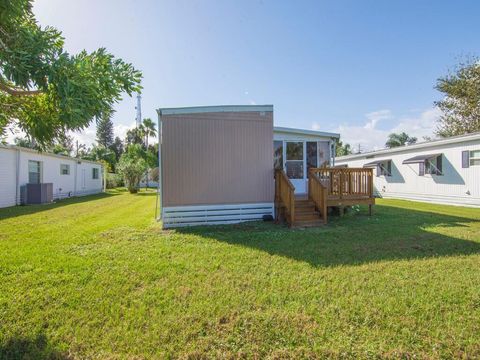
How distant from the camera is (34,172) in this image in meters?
13.6

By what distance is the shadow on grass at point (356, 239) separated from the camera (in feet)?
15.2

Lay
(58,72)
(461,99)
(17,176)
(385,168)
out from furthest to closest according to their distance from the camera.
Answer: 1. (461,99)
2. (385,168)
3. (17,176)
4. (58,72)

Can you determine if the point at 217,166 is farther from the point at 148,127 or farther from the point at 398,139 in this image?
the point at 398,139

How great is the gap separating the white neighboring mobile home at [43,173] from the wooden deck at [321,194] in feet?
37.2

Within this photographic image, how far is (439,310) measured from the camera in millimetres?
2801

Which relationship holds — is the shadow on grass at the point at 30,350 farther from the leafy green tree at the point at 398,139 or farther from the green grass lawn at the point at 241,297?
the leafy green tree at the point at 398,139

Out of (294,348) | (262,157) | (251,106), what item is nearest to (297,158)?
(262,157)

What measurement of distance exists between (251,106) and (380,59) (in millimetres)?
7991

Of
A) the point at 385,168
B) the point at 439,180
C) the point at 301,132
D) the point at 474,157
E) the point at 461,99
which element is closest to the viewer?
the point at 301,132

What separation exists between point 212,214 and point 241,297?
15.0 feet

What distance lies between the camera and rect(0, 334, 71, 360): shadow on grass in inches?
84.6

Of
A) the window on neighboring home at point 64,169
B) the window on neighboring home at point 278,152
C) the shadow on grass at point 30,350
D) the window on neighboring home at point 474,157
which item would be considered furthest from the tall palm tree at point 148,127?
the shadow on grass at point 30,350

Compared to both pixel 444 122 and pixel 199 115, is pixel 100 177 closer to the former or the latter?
pixel 199 115

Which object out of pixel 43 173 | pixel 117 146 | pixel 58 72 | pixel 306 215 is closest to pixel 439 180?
pixel 306 215
